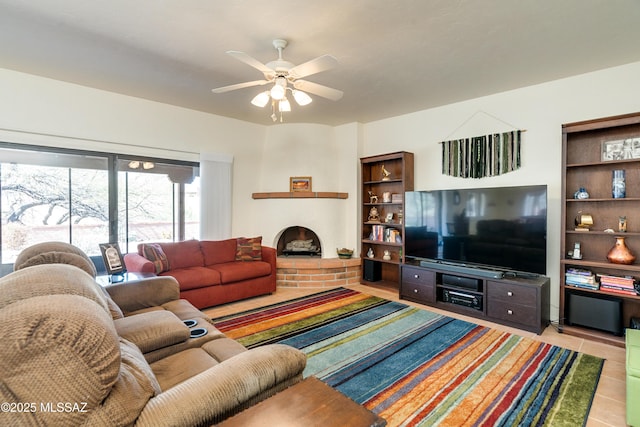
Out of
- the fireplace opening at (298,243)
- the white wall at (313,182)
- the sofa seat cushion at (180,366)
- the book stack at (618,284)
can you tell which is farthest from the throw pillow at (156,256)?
the book stack at (618,284)

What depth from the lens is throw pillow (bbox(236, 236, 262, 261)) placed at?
4.45 meters

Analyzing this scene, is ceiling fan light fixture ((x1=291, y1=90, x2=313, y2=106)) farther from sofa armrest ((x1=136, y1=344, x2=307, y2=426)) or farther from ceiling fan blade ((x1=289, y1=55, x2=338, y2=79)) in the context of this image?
sofa armrest ((x1=136, y1=344, x2=307, y2=426))

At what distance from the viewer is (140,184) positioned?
4258mm

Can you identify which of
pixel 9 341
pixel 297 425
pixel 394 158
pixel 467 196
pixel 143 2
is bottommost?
pixel 297 425

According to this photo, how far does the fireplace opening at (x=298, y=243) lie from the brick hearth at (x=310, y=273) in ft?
1.82

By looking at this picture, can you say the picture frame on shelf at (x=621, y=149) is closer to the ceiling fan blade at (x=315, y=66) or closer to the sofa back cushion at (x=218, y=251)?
the ceiling fan blade at (x=315, y=66)

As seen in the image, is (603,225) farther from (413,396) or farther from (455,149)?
(413,396)

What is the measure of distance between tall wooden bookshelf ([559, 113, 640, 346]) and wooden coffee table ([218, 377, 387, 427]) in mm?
3041

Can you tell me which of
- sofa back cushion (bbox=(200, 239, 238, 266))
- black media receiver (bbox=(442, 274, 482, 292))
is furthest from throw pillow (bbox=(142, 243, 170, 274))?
black media receiver (bbox=(442, 274, 482, 292))

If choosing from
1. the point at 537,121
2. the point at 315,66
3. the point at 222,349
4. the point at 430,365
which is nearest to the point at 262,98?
the point at 315,66

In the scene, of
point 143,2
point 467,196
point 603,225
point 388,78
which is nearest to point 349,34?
point 388,78

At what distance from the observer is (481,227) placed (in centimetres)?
354

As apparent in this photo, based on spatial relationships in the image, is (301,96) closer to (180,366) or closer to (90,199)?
(180,366)

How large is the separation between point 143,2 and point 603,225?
4.40m
